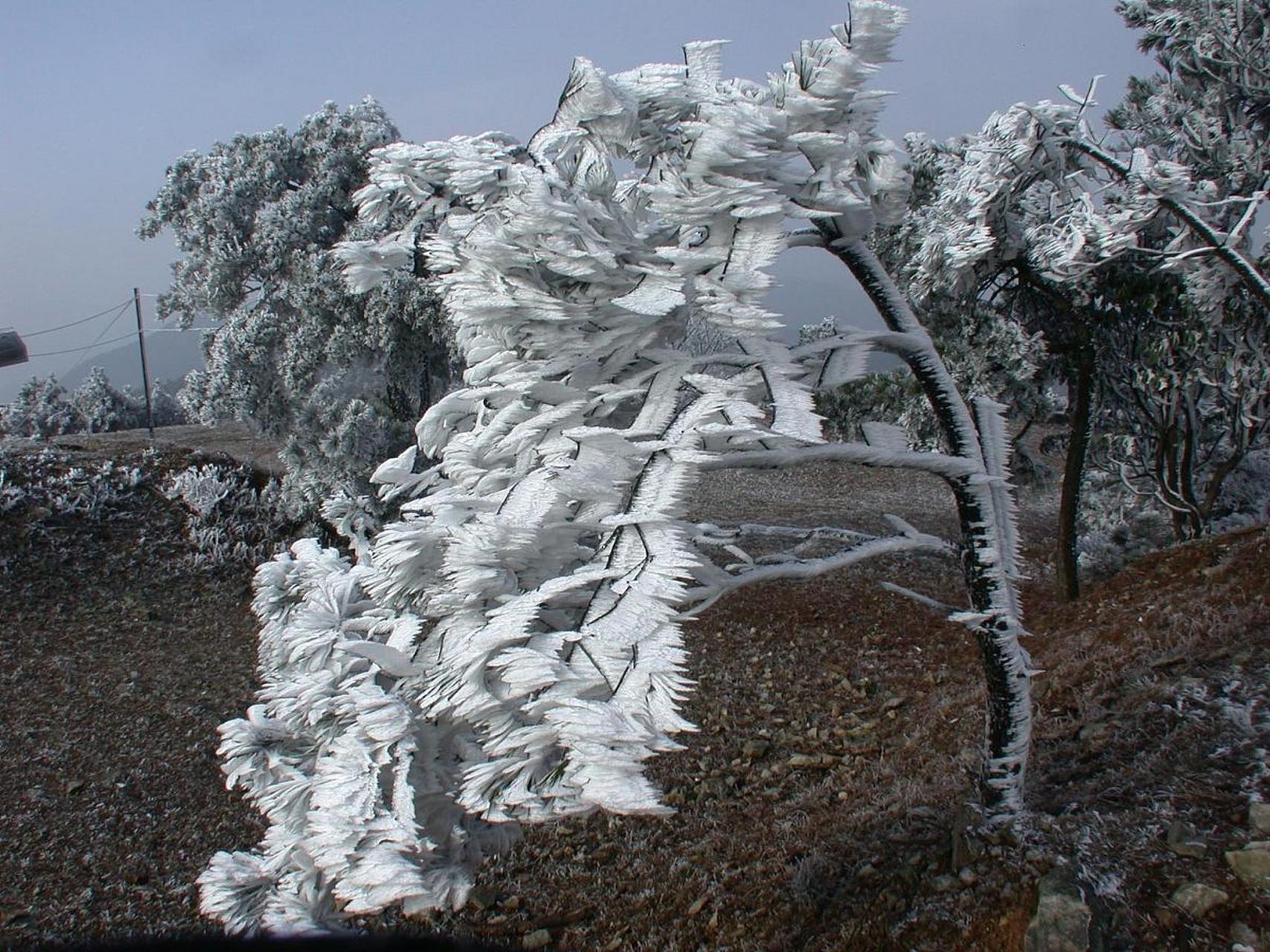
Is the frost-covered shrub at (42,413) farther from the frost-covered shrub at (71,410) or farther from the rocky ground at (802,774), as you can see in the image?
the rocky ground at (802,774)

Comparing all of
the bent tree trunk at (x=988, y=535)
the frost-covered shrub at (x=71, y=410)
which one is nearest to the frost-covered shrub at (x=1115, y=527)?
the bent tree trunk at (x=988, y=535)

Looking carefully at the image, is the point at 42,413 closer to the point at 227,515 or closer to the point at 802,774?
the point at 227,515

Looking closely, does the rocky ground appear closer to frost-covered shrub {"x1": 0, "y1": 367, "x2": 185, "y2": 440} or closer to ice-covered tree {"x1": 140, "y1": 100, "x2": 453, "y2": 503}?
ice-covered tree {"x1": 140, "y1": 100, "x2": 453, "y2": 503}

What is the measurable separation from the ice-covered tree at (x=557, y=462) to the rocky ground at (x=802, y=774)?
2.14 m

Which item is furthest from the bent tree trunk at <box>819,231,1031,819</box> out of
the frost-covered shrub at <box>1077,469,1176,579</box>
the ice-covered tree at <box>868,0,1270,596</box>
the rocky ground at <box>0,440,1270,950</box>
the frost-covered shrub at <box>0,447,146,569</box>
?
the frost-covered shrub at <box>0,447,146,569</box>

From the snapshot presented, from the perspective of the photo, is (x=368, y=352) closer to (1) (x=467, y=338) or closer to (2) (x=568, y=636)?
(1) (x=467, y=338)

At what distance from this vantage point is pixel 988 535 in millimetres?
4105

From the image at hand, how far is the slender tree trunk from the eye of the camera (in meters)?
9.00

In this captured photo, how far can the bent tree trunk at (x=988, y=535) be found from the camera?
4.03 meters

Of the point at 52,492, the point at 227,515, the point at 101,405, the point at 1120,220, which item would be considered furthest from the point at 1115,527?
the point at 101,405

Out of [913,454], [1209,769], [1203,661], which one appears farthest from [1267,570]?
[913,454]

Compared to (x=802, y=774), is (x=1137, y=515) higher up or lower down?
lower down

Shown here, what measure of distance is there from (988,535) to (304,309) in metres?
10.7

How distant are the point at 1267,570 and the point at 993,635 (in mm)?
4772
